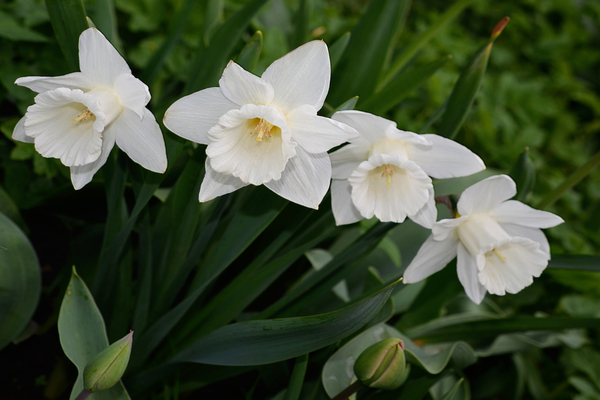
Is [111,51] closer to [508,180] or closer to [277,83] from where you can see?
[277,83]

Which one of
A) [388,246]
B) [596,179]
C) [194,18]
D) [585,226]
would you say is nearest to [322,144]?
[388,246]

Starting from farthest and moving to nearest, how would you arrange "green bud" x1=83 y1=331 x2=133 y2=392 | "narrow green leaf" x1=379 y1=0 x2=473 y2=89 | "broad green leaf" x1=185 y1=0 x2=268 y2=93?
"narrow green leaf" x1=379 y1=0 x2=473 y2=89
"broad green leaf" x1=185 y1=0 x2=268 y2=93
"green bud" x1=83 y1=331 x2=133 y2=392

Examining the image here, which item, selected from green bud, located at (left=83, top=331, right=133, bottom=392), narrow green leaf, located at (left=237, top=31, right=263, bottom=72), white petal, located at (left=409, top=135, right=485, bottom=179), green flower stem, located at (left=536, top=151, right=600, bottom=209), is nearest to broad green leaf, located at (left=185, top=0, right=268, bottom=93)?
narrow green leaf, located at (left=237, top=31, right=263, bottom=72)

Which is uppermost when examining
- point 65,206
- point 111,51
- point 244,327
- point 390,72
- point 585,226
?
point 111,51

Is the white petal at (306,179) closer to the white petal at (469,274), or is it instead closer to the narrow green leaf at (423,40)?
the white petal at (469,274)

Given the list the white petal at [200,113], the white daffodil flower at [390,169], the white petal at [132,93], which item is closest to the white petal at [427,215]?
the white daffodil flower at [390,169]

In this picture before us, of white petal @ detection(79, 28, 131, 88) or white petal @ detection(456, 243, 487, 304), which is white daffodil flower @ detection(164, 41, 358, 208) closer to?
white petal @ detection(79, 28, 131, 88)
